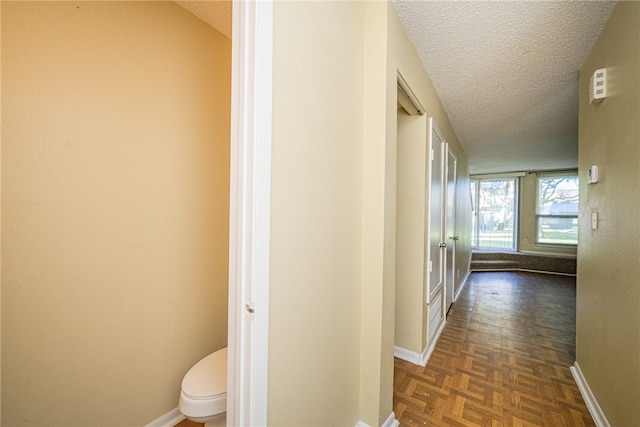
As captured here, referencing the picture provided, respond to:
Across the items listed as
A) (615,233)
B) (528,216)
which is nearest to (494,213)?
(528,216)

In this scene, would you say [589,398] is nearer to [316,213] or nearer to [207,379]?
[316,213]

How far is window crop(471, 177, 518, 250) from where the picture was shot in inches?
247

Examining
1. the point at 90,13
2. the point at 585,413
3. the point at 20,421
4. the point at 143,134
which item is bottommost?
the point at 585,413

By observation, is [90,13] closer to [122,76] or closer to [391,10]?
[122,76]

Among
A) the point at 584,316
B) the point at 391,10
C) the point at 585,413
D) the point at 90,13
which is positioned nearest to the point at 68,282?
the point at 90,13

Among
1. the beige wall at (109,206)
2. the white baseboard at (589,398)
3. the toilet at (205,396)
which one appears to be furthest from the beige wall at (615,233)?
the beige wall at (109,206)

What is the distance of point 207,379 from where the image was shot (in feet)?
3.94

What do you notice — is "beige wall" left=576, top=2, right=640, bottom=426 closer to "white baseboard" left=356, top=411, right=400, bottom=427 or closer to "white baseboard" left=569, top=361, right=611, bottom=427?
"white baseboard" left=569, top=361, right=611, bottom=427

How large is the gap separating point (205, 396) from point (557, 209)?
24.6ft

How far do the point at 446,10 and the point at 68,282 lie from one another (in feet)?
7.52

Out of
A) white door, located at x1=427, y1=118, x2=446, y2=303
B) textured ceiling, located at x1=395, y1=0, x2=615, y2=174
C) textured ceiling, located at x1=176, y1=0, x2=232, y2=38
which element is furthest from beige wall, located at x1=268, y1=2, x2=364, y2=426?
white door, located at x1=427, y1=118, x2=446, y2=303

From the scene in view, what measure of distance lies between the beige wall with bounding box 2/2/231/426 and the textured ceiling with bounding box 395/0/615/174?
1356 millimetres

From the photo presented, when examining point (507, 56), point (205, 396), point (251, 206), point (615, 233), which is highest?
point (507, 56)

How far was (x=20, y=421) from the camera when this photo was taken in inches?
38.3
